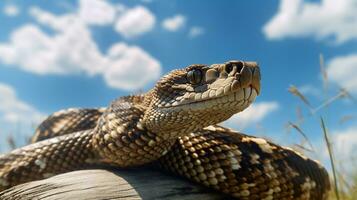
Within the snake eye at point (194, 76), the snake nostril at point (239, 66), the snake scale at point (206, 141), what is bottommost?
the snake scale at point (206, 141)

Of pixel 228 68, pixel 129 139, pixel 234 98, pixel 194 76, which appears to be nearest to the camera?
pixel 234 98

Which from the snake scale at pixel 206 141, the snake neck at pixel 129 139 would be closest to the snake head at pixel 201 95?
the snake scale at pixel 206 141

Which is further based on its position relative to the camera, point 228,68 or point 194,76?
point 194,76

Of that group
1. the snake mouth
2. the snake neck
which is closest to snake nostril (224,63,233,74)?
the snake mouth

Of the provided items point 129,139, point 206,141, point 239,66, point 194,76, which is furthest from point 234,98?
point 129,139

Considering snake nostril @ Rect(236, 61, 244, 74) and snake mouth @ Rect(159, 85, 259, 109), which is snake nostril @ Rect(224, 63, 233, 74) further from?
snake mouth @ Rect(159, 85, 259, 109)

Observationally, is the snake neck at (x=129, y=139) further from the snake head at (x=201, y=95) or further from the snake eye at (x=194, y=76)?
the snake eye at (x=194, y=76)

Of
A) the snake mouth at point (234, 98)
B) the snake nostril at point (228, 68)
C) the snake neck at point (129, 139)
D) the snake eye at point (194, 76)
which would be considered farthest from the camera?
the snake neck at point (129, 139)

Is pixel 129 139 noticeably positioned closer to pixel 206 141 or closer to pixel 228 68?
pixel 206 141

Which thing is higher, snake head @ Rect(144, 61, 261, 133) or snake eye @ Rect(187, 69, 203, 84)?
snake eye @ Rect(187, 69, 203, 84)
